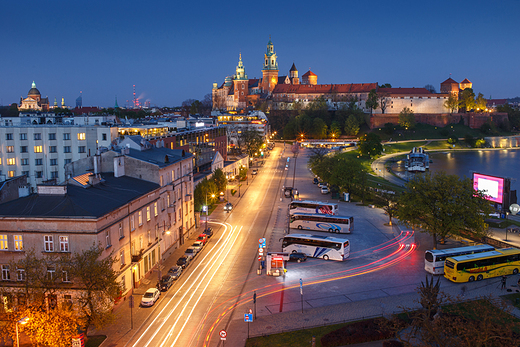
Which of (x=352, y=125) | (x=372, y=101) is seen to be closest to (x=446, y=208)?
(x=352, y=125)

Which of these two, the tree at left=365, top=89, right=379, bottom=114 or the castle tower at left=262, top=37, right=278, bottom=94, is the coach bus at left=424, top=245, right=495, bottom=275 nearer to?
the tree at left=365, top=89, right=379, bottom=114

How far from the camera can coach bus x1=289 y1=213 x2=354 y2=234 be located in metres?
39.8

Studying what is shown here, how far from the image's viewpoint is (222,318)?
23.4 metres

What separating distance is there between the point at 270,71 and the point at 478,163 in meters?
103

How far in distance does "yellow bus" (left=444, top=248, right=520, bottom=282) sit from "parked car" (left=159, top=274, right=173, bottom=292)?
59.7 ft

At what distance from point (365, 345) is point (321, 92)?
159255mm

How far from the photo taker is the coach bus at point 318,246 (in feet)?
107

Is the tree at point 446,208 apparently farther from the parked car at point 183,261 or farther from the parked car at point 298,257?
the parked car at point 183,261

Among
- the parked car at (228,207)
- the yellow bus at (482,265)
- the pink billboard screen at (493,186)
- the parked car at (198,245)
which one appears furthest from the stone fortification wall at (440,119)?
the yellow bus at (482,265)

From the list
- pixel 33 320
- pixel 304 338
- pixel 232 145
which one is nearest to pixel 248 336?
pixel 304 338

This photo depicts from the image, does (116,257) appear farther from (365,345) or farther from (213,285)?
(365,345)

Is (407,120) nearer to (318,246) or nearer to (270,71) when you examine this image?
(270,71)

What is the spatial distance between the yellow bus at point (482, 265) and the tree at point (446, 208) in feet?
12.0

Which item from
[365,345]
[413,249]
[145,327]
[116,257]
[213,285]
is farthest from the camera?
[413,249]
